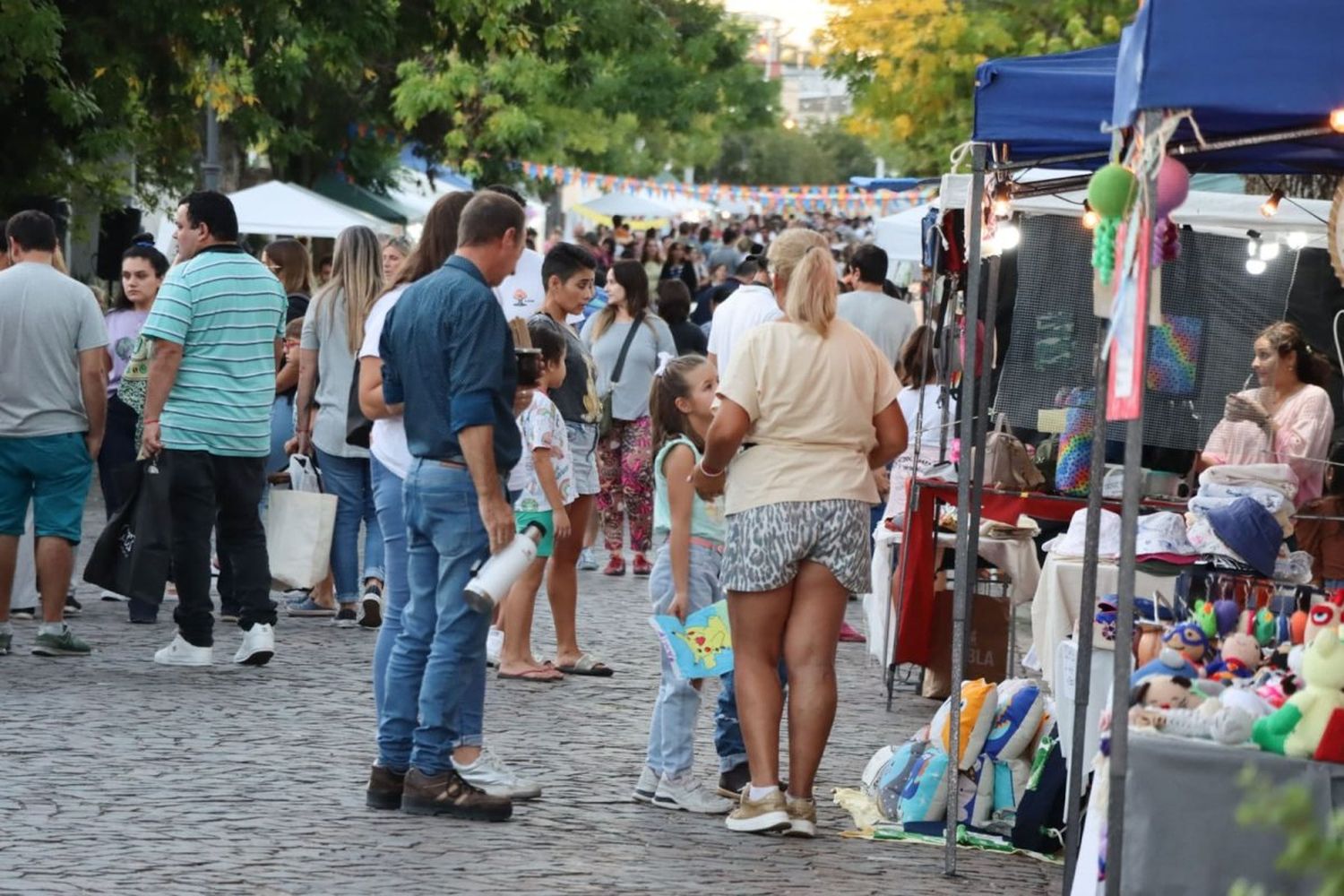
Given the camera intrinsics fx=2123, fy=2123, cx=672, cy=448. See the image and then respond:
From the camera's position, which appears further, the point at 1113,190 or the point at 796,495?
the point at 796,495

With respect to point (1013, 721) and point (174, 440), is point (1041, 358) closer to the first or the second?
point (1013, 721)

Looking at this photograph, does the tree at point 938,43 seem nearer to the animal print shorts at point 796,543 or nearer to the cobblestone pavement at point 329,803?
the cobblestone pavement at point 329,803

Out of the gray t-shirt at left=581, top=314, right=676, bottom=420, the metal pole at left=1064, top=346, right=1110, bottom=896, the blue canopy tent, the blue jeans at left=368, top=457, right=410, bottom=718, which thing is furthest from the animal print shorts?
the gray t-shirt at left=581, top=314, right=676, bottom=420

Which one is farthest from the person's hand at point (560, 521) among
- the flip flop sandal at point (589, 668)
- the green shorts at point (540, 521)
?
the flip flop sandal at point (589, 668)

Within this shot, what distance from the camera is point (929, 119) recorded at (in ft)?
91.7

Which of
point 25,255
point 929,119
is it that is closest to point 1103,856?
point 25,255

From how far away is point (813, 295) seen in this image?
21.4ft

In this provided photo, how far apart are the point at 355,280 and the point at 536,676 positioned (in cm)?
230

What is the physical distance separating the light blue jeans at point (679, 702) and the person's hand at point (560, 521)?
1754 mm

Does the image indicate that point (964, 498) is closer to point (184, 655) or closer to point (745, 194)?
point (184, 655)

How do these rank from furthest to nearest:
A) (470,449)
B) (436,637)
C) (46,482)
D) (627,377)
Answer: (627,377), (46,482), (436,637), (470,449)

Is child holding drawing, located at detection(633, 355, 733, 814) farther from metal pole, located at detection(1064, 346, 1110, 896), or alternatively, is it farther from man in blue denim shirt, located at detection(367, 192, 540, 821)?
metal pole, located at detection(1064, 346, 1110, 896)

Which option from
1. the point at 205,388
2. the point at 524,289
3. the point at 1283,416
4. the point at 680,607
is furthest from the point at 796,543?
the point at 524,289

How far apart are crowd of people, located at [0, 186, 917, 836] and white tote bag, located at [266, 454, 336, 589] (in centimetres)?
24
